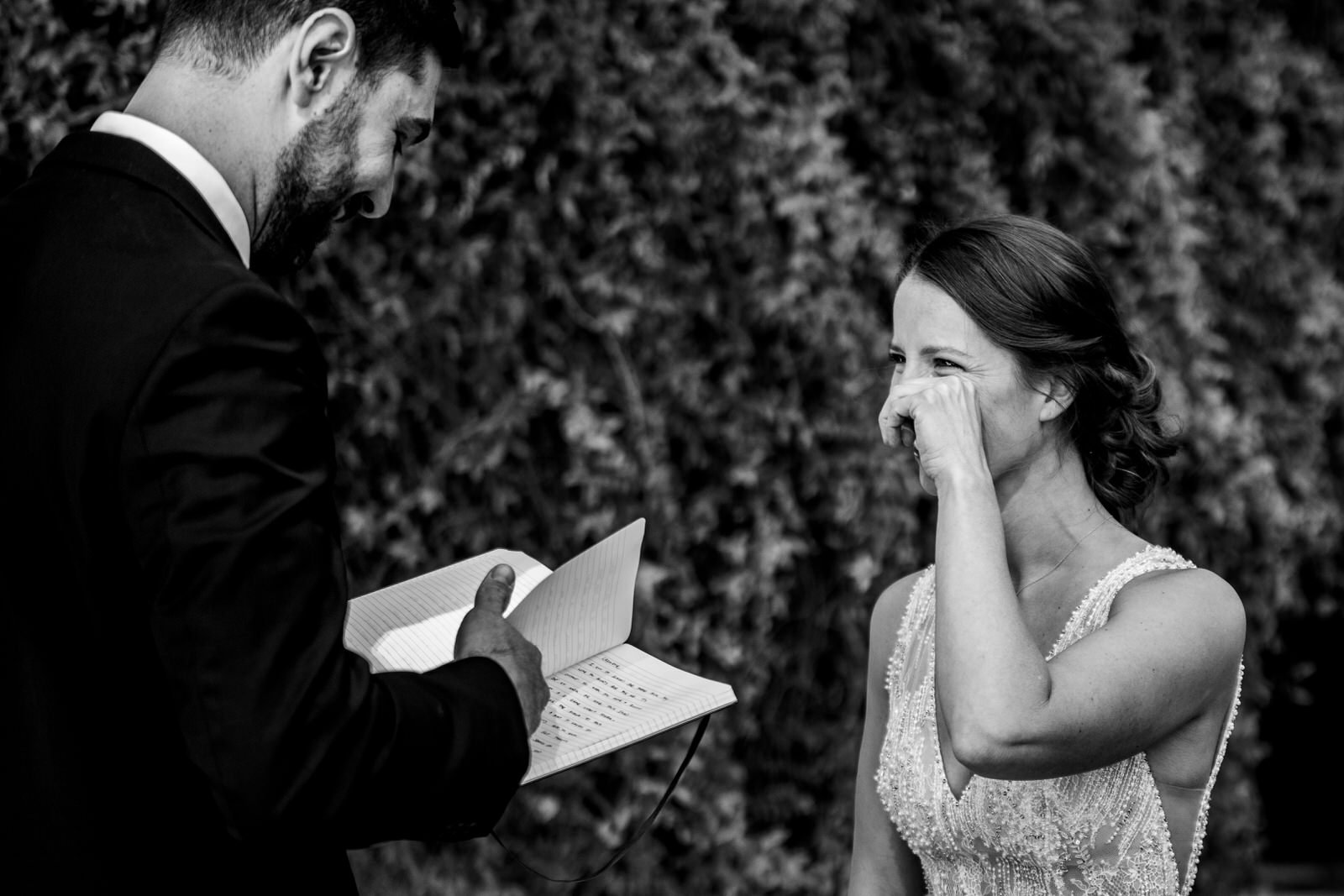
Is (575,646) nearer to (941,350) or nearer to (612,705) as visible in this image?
(612,705)

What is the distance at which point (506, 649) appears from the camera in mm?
1591

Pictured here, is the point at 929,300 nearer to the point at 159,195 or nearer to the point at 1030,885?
the point at 1030,885

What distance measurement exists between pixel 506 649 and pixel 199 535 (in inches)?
17.8

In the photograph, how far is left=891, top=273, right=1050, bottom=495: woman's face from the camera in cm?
219

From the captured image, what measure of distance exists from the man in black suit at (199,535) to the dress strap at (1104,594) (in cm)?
101

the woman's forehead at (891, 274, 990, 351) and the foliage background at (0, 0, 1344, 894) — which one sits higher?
the woman's forehead at (891, 274, 990, 351)

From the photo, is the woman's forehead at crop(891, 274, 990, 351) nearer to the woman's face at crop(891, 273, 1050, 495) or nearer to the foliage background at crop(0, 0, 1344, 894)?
the woman's face at crop(891, 273, 1050, 495)

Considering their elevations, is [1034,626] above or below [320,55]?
below

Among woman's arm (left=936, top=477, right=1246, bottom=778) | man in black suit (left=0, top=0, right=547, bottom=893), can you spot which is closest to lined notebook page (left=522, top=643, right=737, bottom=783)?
man in black suit (left=0, top=0, right=547, bottom=893)

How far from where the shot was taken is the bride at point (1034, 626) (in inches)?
75.4

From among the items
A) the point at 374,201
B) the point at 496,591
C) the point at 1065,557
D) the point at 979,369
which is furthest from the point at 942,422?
the point at 374,201

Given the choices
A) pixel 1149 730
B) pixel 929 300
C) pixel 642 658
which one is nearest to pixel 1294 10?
pixel 929 300

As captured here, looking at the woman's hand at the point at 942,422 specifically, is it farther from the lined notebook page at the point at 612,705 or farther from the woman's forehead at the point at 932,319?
the lined notebook page at the point at 612,705

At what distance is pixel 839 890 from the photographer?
11.4 ft
